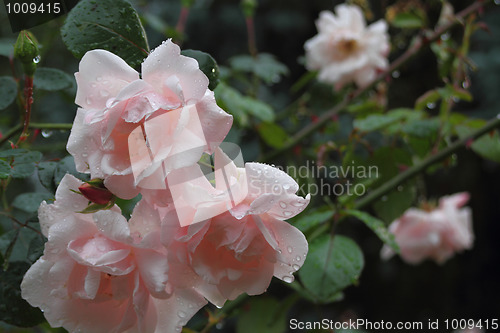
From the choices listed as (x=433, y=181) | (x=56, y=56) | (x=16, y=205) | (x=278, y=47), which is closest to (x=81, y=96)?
(x=16, y=205)

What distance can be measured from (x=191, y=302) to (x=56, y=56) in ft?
4.66

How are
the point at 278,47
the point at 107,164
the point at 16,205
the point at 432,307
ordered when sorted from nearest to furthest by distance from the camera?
the point at 107,164
the point at 16,205
the point at 278,47
the point at 432,307

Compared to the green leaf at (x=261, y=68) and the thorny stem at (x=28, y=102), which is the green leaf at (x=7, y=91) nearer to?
the thorny stem at (x=28, y=102)

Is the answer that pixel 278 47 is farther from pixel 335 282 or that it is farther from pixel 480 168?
pixel 335 282

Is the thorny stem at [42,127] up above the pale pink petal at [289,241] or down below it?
below

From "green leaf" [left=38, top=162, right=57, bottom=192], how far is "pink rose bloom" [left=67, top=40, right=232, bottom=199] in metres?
0.12

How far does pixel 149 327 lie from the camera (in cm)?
38

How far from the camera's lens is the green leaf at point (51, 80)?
595mm

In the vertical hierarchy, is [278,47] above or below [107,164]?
below

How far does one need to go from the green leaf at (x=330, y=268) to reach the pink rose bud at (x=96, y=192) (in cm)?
32

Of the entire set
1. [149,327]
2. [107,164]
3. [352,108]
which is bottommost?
[352,108]

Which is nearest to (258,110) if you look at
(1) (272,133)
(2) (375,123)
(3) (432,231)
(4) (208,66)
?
(1) (272,133)

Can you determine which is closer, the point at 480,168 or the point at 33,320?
the point at 33,320

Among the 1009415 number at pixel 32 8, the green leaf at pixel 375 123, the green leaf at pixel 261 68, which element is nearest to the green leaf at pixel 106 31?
the 1009415 number at pixel 32 8
